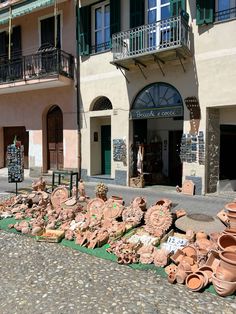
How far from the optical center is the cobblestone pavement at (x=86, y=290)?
3816 millimetres

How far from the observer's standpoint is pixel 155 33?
11039mm

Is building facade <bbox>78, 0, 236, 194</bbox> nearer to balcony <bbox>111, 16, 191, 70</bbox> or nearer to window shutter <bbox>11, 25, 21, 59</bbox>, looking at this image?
balcony <bbox>111, 16, 191, 70</bbox>

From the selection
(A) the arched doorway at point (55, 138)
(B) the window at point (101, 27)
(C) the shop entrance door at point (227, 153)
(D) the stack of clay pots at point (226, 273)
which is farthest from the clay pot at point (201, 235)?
(A) the arched doorway at point (55, 138)

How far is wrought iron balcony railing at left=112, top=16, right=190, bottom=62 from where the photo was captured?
993cm

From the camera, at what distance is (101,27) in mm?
12930

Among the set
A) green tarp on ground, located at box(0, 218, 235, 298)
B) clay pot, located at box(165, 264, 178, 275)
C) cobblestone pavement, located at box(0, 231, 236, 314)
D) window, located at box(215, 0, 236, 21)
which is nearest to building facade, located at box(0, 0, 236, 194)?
window, located at box(215, 0, 236, 21)

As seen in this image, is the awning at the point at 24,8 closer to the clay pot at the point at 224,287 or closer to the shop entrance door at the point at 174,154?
the shop entrance door at the point at 174,154

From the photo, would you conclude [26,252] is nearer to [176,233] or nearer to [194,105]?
[176,233]

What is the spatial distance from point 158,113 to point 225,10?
13.6 ft

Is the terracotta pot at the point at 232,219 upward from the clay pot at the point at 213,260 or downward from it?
upward

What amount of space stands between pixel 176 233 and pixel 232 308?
2353 mm

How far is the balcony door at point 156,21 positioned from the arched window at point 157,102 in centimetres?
159

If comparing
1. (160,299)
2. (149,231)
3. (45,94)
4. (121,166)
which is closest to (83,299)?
(160,299)

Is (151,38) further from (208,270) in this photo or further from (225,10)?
(208,270)
